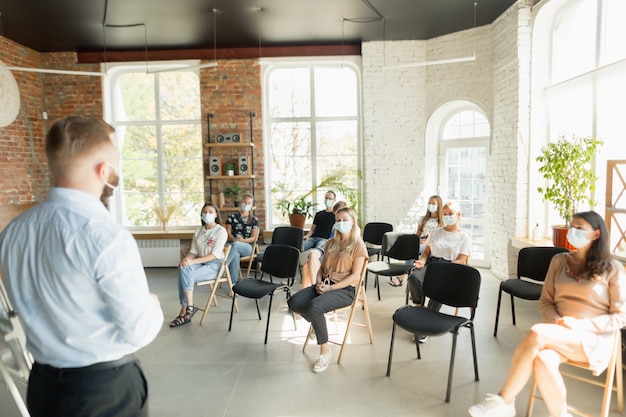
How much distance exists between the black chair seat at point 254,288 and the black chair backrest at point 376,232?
101 inches

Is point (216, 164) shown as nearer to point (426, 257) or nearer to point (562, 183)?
point (426, 257)

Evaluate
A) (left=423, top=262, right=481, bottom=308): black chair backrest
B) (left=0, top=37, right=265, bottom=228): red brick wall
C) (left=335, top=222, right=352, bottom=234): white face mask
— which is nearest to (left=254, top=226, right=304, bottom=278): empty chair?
(left=0, top=37, right=265, bottom=228): red brick wall

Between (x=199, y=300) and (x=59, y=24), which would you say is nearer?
A: (x=199, y=300)

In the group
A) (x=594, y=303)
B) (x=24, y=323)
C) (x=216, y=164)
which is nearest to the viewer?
(x=24, y=323)

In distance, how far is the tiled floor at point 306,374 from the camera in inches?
123

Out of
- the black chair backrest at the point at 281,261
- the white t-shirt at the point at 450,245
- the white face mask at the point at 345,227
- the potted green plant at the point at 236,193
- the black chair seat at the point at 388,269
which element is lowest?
the black chair seat at the point at 388,269

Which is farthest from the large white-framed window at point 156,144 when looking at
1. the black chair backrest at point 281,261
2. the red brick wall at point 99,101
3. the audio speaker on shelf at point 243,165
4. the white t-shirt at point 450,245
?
the white t-shirt at point 450,245

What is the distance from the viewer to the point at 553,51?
5852mm

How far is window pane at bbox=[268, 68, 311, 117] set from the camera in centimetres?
810

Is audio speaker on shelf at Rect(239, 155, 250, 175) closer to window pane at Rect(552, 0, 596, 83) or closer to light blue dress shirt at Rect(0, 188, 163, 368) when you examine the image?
window pane at Rect(552, 0, 596, 83)

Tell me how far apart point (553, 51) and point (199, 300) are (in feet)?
19.3

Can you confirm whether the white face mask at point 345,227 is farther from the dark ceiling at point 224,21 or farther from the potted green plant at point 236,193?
the potted green plant at point 236,193

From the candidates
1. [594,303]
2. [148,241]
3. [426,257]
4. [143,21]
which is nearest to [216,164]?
[148,241]

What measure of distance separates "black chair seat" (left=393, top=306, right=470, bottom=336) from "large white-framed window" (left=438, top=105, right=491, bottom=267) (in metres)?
4.14
